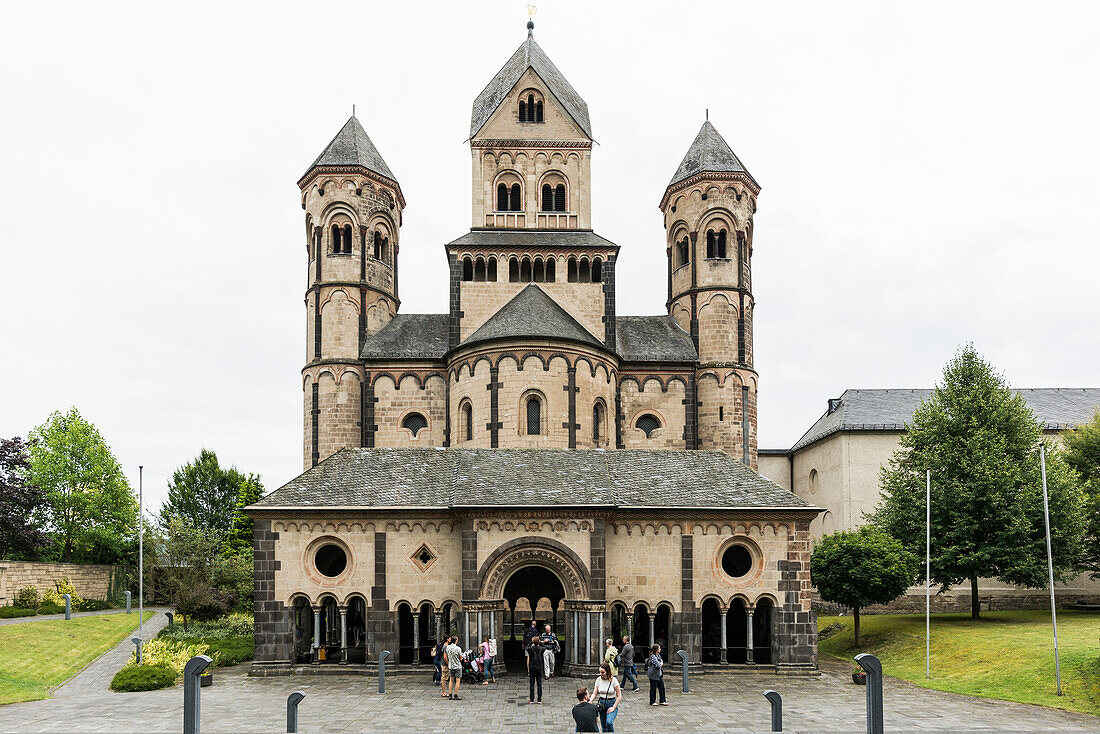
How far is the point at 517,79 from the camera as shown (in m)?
52.8

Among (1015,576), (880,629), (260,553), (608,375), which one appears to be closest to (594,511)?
(260,553)

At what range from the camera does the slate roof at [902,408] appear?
2106 inches

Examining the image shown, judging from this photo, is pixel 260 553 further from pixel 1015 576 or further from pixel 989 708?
pixel 1015 576

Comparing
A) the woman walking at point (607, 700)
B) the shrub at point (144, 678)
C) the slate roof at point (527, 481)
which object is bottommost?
the shrub at point (144, 678)

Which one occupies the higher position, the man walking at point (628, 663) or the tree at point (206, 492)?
the tree at point (206, 492)

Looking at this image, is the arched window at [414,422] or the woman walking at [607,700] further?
the arched window at [414,422]

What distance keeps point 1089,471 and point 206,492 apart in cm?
6914

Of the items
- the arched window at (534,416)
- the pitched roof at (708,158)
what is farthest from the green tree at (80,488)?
the pitched roof at (708,158)

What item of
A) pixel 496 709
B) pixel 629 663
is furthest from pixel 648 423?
pixel 496 709

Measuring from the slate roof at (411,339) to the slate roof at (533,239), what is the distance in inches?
191

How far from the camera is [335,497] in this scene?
31.4 m

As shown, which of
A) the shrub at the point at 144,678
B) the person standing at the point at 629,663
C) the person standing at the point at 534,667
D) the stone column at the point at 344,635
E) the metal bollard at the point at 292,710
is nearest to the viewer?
the metal bollard at the point at 292,710

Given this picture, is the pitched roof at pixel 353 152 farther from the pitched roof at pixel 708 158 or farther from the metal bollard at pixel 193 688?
the metal bollard at pixel 193 688

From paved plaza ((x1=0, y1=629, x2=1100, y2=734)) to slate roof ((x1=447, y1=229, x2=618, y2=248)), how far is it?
25.7 m
